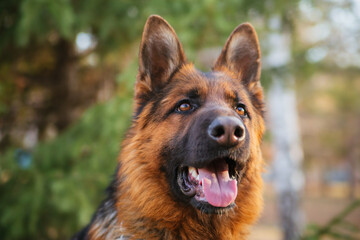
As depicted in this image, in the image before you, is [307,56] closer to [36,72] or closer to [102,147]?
[102,147]

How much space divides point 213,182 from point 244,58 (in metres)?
1.50

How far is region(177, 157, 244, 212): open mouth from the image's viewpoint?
2347mm

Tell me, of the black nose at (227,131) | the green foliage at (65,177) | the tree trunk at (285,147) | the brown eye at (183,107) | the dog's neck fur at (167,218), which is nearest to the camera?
the black nose at (227,131)

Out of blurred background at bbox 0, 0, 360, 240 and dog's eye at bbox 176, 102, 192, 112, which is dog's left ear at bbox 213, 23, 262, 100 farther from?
blurred background at bbox 0, 0, 360, 240

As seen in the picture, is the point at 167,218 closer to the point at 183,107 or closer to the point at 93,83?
the point at 183,107

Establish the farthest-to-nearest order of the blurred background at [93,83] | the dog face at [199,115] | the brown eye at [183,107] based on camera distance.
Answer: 1. the blurred background at [93,83]
2. the brown eye at [183,107]
3. the dog face at [199,115]

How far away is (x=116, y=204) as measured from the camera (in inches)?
108

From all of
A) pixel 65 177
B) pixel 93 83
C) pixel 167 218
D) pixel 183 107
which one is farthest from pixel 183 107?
pixel 93 83

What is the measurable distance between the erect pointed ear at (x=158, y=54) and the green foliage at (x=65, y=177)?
6.73ft

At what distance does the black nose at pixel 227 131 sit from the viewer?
2180mm

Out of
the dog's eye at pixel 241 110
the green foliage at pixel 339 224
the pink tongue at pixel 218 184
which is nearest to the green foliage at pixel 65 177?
the dog's eye at pixel 241 110

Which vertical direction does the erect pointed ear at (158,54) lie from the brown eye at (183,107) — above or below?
above

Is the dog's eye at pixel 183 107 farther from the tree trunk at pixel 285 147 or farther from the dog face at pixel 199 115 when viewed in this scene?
the tree trunk at pixel 285 147

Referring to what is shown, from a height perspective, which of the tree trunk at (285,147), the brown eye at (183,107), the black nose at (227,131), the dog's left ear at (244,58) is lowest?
the tree trunk at (285,147)
